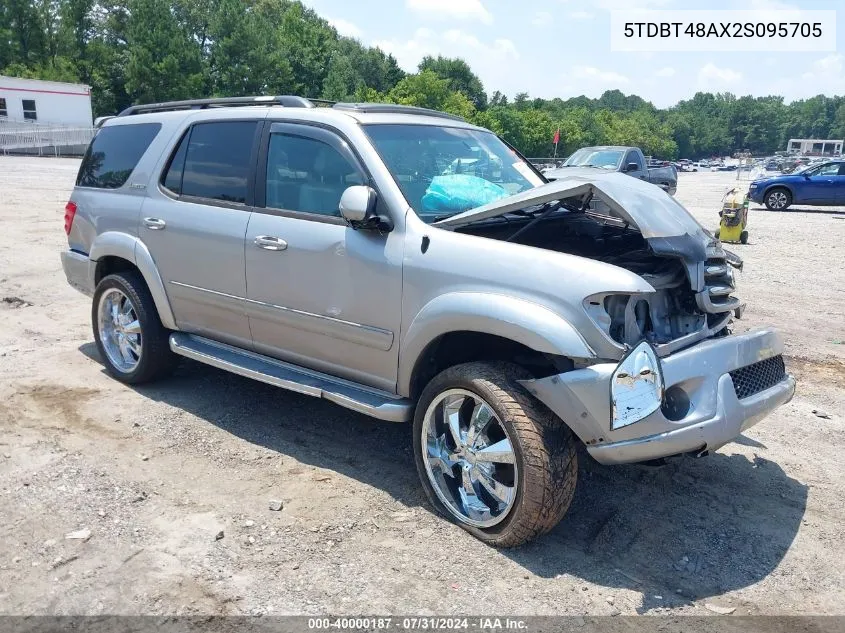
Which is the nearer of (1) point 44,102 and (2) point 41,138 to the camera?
(2) point 41,138

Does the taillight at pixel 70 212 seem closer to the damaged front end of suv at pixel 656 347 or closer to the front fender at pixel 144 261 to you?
the front fender at pixel 144 261

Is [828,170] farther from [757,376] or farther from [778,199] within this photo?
[757,376]

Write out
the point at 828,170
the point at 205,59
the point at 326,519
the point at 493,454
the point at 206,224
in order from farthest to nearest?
the point at 205,59
the point at 828,170
the point at 206,224
the point at 326,519
the point at 493,454

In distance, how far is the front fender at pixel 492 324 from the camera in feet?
10.5

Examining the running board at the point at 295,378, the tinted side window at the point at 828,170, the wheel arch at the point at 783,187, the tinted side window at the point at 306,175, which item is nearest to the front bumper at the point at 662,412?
the running board at the point at 295,378

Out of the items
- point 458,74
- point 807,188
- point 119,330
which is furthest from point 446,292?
point 458,74

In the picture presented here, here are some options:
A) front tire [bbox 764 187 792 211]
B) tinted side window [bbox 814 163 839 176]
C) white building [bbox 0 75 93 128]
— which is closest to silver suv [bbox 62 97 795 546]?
front tire [bbox 764 187 792 211]

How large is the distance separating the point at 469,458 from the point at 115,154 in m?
3.87

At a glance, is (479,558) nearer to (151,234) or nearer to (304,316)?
(304,316)

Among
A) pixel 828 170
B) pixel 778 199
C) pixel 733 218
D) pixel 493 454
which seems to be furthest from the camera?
pixel 778 199

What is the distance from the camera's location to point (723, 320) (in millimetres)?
3758

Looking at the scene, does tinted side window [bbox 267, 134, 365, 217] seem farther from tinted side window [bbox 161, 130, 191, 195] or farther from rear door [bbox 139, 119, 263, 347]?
tinted side window [bbox 161, 130, 191, 195]

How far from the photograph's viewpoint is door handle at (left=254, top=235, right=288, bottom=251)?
14.0ft

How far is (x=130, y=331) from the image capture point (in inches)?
217
